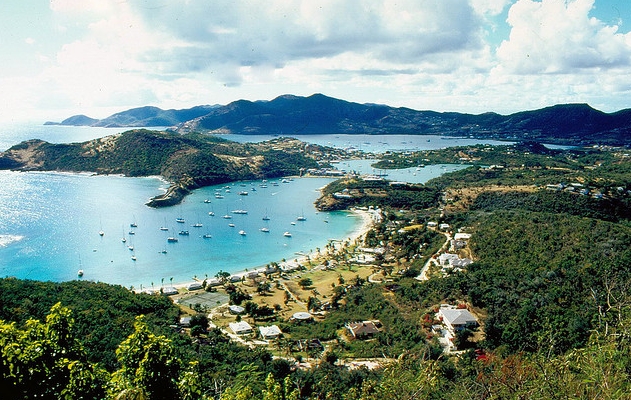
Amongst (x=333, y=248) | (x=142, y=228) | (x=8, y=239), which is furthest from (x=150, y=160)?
(x=333, y=248)

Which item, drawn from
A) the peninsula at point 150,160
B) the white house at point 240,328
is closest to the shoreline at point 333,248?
the white house at point 240,328

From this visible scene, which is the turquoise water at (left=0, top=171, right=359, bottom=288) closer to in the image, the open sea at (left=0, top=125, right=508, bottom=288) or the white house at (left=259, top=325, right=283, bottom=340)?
the open sea at (left=0, top=125, right=508, bottom=288)

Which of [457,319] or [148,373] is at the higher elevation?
Result: [148,373]

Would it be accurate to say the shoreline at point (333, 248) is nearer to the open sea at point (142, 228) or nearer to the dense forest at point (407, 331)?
the open sea at point (142, 228)

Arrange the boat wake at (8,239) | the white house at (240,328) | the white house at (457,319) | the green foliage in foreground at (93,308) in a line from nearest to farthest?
1. the green foliage in foreground at (93,308)
2. the white house at (457,319)
3. the white house at (240,328)
4. the boat wake at (8,239)

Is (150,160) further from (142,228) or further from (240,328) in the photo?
(240,328)
